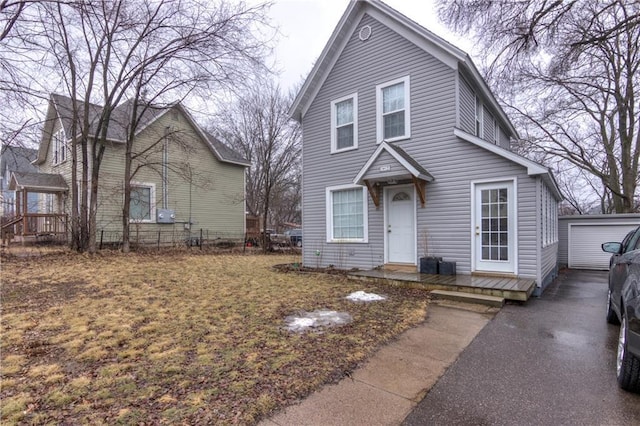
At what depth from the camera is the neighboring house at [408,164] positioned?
7234 millimetres

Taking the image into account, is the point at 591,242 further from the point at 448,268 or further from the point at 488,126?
the point at 448,268

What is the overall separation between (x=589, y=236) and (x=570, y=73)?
7.05 m

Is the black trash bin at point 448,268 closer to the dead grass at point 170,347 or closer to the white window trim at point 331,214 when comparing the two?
the dead grass at point 170,347

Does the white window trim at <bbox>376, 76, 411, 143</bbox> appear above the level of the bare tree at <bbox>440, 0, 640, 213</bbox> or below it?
below

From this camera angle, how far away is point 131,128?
1314 cm

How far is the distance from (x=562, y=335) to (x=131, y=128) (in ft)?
48.3

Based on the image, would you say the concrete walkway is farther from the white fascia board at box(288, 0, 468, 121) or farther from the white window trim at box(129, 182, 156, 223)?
the white window trim at box(129, 182, 156, 223)

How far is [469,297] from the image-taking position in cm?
603

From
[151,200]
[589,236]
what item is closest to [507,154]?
[589,236]

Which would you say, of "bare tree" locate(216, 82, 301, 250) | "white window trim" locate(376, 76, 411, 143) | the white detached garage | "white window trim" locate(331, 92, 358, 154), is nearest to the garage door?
the white detached garage

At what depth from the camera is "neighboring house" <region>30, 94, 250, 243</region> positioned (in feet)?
48.0

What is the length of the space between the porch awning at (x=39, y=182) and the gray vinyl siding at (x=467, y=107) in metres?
16.7

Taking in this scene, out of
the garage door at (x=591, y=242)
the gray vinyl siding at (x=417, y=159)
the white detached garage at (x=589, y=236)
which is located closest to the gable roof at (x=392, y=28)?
the gray vinyl siding at (x=417, y=159)

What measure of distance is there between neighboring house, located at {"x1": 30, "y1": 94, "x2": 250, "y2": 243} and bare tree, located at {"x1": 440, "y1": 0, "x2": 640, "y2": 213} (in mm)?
11387
